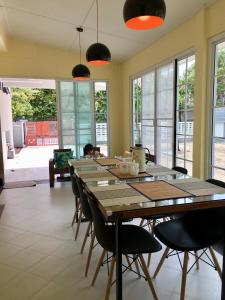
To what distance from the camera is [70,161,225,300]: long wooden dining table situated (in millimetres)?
1656

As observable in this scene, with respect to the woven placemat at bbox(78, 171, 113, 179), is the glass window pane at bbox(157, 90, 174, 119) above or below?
above

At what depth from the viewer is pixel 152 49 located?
4.86 m

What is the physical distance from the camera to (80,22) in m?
4.38

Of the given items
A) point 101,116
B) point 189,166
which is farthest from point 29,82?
point 189,166

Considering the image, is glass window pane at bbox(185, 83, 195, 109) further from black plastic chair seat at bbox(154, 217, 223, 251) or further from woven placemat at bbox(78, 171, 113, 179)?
black plastic chair seat at bbox(154, 217, 223, 251)

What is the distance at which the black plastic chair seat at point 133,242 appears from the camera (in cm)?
185

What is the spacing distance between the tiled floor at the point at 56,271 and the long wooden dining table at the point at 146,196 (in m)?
0.40

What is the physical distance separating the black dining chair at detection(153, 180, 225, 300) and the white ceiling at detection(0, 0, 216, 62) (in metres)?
2.52

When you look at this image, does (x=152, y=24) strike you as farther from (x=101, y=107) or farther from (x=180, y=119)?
(x=101, y=107)

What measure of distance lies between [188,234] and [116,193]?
65 centimetres

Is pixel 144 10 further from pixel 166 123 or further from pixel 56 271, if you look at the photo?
pixel 166 123

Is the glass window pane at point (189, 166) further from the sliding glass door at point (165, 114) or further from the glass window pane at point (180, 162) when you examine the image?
the sliding glass door at point (165, 114)

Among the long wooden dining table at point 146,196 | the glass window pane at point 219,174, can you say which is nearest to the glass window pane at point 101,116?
the glass window pane at point 219,174

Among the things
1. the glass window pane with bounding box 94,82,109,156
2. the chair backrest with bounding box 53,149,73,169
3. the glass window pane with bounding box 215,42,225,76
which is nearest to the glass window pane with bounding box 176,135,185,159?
the glass window pane with bounding box 215,42,225,76
